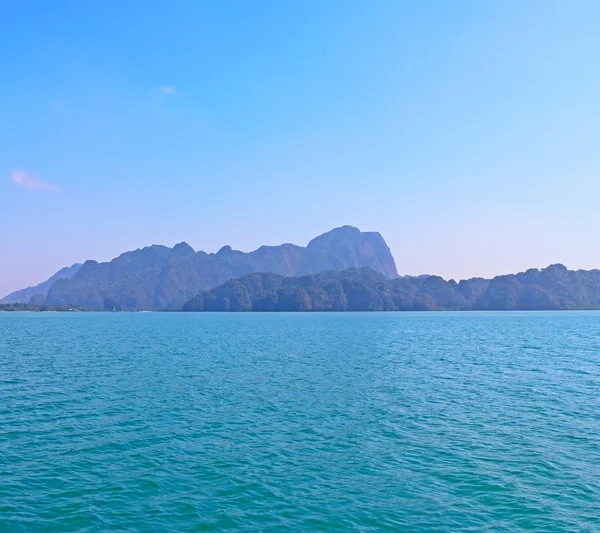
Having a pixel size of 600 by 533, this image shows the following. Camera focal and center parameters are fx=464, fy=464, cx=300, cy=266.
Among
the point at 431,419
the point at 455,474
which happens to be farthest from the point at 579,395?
the point at 455,474

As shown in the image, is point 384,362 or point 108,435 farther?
point 384,362

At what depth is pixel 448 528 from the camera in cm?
2288

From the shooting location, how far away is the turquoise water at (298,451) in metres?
24.3

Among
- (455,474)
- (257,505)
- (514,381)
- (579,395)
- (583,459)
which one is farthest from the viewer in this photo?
(514,381)

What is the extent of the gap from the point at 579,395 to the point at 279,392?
35585 millimetres

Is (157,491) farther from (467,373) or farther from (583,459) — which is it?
(467,373)

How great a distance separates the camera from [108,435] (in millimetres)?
38188

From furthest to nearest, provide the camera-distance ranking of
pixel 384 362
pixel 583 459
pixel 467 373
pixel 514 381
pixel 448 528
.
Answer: pixel 384 362 → pixel 467 373 → pixel 514 381 → pixel 583 459 → pixel 448 528

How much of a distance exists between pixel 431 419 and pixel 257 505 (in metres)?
23.4

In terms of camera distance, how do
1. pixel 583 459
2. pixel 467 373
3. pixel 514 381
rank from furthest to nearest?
pixel 467 373
pixel 514 381
pixel 583 459

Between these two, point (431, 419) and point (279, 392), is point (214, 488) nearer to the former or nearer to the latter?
point (431, 419)

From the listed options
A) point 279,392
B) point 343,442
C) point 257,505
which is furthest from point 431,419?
point 257,505

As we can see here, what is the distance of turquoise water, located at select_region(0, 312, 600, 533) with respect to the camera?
957 inches

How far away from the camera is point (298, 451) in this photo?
34.2m
